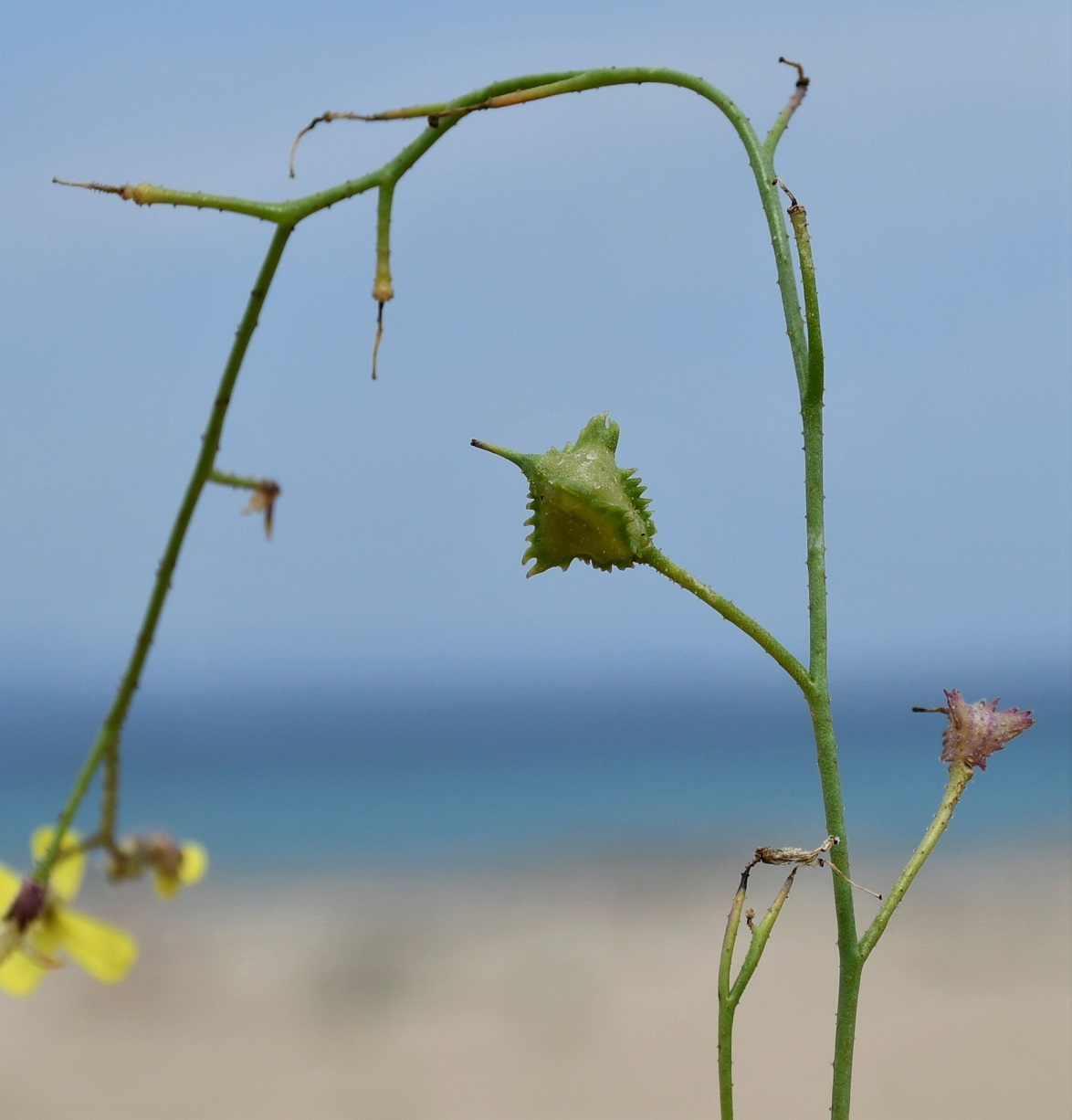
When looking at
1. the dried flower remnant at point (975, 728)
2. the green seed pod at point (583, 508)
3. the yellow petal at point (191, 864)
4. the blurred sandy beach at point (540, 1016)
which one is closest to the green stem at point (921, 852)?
the dried flower remnant at point (975, 728)

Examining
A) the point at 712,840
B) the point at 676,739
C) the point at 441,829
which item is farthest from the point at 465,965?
the point at 676,739

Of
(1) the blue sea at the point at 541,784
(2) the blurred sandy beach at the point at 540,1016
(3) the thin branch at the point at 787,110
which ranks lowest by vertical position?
(2) the blurred sandy beach at the point at 540,1016

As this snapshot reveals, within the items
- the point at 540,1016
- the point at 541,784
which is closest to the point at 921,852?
the point at 540,1016

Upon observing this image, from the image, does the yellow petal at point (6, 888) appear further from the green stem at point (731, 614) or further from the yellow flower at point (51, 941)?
the green stem at point (731, 614)

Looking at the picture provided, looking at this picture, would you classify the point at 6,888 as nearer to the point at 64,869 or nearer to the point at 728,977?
the point at 64,869

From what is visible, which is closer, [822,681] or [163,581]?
[163,581]

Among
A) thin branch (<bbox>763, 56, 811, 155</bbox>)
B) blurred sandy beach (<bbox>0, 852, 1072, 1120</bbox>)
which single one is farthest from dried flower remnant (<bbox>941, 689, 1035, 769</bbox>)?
blurred sandy beach (<bbox>0, 852, 1072, 1120</bbox>)
